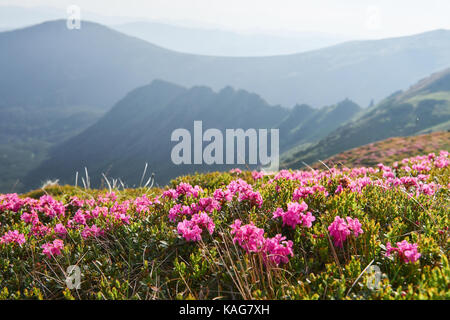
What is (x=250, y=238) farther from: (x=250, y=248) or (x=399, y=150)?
(x=399, y=150)

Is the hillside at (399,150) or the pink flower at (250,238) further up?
the pink flower at (250,238)

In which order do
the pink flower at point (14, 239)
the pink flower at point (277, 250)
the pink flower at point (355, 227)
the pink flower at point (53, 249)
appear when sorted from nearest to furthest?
the pink flower at point (277, 250)
the pink flower at point (355, 227)
the pink flower at point (53, 249)
the pink flower at point (14, 239)

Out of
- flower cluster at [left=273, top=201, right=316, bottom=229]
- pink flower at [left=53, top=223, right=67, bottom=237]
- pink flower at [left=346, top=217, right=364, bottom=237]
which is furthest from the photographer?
pink flower at [left=53, top=223, right=67, bottom=237]

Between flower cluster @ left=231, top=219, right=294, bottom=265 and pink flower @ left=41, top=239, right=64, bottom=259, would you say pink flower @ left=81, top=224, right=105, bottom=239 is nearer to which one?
pink flower @ left=41, top=239, right=64, bottom=259

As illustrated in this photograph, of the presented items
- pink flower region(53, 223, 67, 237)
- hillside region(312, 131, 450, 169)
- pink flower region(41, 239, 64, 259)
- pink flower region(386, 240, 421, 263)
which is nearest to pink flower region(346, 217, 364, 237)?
pink flower region(386, 240, 421, 263)

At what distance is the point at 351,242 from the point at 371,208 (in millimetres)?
1357

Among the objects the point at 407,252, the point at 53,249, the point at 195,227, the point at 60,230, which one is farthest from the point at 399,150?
the point at 53,249

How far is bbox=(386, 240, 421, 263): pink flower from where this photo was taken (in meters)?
3.74

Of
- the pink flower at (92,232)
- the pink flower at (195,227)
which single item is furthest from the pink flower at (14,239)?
the pink flower at (195,227)

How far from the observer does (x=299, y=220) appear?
4656mm

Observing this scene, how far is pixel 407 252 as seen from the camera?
3746 millimetres

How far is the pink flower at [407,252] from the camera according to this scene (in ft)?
12.3

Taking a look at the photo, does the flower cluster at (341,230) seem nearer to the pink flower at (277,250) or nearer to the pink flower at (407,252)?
the pink flower at (407,252)
